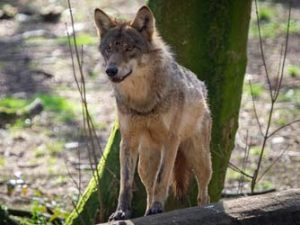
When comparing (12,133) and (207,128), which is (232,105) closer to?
(207,128)

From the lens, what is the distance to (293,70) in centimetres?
1397

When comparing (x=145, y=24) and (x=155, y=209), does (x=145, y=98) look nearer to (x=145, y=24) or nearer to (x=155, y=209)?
(x=145, y=24)

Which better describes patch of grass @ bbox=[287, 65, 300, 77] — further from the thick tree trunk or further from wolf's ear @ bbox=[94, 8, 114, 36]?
Answer: wolf's ear @ bbox=[94, 8, 114, 36]

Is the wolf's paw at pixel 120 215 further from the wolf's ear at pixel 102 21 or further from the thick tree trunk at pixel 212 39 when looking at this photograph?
the thick tree trunk at pixel 212 39

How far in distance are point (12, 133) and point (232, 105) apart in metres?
4.29

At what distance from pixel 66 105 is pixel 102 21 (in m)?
5.49

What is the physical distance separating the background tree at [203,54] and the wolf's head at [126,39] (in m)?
1.07

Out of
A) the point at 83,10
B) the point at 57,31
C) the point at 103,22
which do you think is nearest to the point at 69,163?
the point at 103,22

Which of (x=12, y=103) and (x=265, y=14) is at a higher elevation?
(x=265, y=14)

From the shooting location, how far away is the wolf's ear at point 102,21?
688 centimetres

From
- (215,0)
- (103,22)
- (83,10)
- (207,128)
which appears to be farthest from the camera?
(83,10)

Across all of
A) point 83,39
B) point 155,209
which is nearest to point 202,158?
point 155,209

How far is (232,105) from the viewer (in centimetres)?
814

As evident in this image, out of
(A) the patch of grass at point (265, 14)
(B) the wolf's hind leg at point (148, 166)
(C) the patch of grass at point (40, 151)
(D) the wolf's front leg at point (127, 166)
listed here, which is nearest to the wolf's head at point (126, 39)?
(D) the wolf's front leg at point (127, 166)
